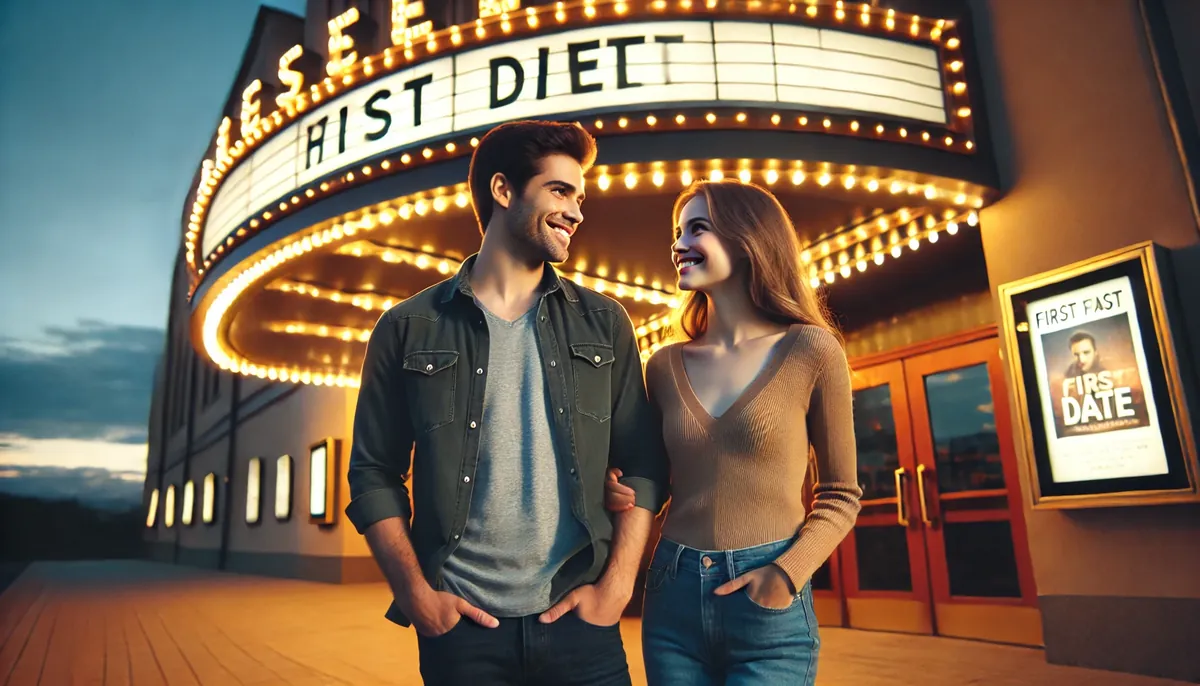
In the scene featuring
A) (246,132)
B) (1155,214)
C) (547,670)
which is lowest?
(547,670)

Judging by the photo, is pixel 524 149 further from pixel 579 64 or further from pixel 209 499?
pixel 209 499

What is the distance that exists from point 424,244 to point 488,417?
4.82 m

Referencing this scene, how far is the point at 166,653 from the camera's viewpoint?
664 centimetres

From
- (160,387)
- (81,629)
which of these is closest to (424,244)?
(81,629)

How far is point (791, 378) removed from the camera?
67.8 inches

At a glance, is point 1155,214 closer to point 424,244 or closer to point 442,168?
point 442,168

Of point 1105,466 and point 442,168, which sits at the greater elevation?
point 442,168

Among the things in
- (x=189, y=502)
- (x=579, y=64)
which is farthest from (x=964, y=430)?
(x=189, y=502)

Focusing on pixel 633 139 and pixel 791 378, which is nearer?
pixel 791 378

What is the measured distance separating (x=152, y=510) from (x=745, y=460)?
3785 cm

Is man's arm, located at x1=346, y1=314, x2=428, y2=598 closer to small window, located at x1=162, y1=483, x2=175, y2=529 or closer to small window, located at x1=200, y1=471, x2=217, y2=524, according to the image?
small window, located at x1=200, y1=471, x2=217, y2=524

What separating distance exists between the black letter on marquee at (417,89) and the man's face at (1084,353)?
4439 mm

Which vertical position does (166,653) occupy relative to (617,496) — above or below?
below

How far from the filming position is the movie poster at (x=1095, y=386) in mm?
4609
